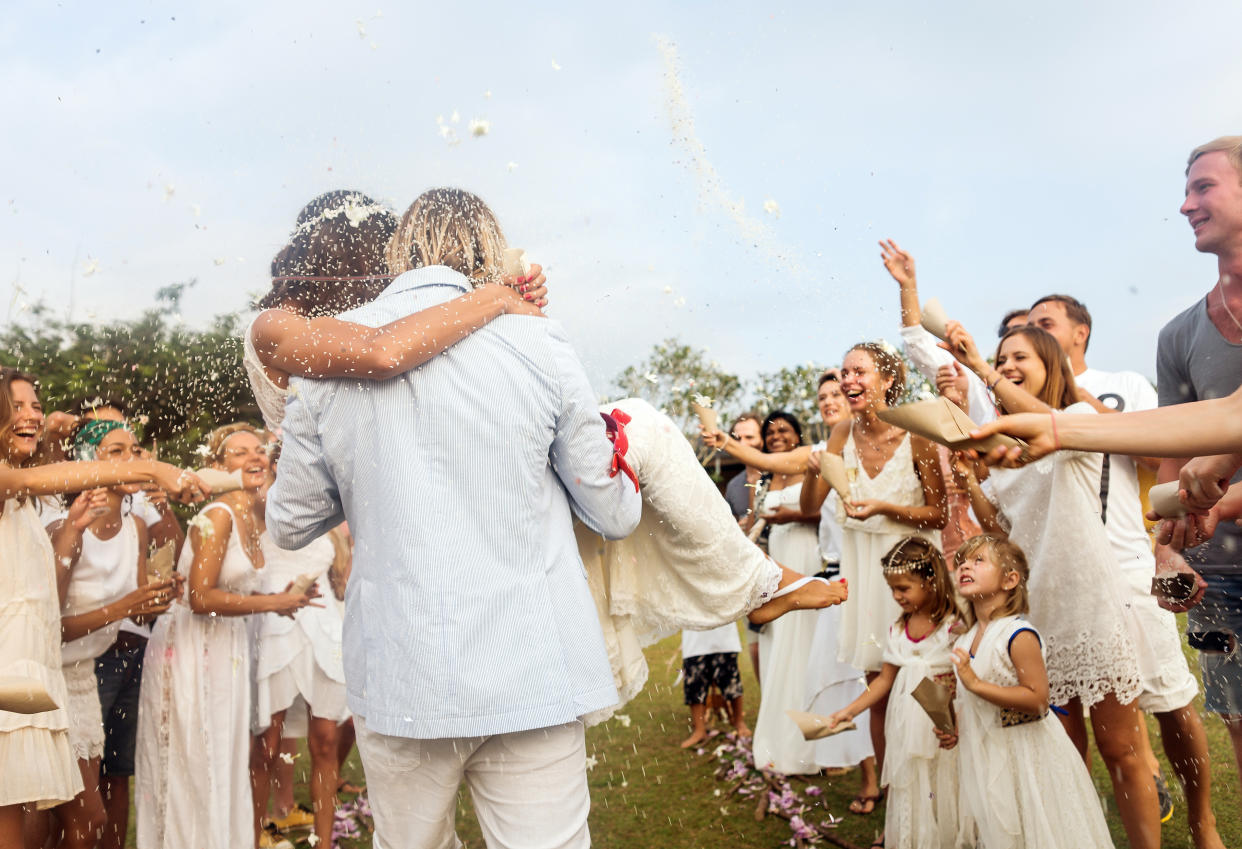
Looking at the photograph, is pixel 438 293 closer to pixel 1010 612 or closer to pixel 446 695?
pixel 446 695

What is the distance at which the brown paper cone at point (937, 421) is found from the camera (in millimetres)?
2225

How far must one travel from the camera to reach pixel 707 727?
7715 mm

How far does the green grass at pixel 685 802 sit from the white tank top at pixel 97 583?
6.12ft

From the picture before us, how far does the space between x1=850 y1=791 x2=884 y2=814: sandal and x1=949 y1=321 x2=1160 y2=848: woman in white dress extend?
1522 millimetres

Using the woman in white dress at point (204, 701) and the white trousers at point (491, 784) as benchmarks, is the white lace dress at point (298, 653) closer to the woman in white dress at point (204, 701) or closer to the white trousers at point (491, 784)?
the woman in white dress at point (204, 701)

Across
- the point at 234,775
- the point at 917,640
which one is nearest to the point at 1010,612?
the point at 917,640

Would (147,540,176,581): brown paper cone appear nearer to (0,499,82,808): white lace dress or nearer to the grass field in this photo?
(0,499,82,808): white lace dress

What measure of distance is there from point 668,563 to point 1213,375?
2.15 metres

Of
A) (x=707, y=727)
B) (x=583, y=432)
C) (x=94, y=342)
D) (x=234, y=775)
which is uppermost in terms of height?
(x=94, y=342)

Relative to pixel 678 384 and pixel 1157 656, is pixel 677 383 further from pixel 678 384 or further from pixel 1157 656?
pixel 1157 656

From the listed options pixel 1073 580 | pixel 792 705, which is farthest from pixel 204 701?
pixel 1073 580

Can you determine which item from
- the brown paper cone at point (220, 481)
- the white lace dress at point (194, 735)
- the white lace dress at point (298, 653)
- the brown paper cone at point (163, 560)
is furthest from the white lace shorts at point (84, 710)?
the brown paper cone at point (220, 481)

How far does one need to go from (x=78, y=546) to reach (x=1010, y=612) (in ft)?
14.0

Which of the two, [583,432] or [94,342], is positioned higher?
[94,342]
